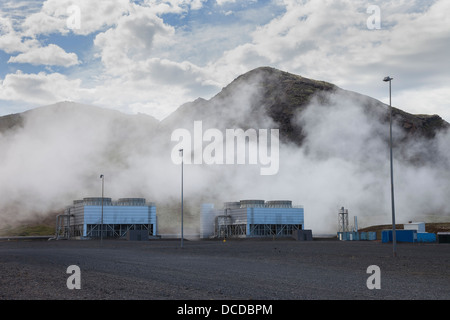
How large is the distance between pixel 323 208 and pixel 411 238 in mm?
88363

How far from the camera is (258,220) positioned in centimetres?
11875

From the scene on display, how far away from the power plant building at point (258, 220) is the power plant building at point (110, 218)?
53.9ft

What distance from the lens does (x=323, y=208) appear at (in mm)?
164250

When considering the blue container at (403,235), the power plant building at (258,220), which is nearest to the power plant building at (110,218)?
the power plant building at (258,220)

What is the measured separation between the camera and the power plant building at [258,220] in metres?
119

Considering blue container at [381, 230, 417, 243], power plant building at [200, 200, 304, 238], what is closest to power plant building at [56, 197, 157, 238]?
power plant building at [200, 200, 304, 238]

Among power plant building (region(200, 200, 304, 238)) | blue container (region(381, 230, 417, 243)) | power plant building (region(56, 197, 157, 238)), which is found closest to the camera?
blue container (region(381, 230, 417, 243))

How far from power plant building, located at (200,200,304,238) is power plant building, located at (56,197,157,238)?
16425mm

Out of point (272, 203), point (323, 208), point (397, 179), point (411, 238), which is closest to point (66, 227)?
point (272, 203)

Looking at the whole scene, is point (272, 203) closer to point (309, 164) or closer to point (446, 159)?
point (309, 164)

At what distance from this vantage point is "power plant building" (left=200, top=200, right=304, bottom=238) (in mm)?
118625

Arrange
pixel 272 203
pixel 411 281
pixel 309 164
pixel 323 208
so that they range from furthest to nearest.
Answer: pixel 309 164 → pixel 323 208 → pixel 272 203 → pixel 411 281

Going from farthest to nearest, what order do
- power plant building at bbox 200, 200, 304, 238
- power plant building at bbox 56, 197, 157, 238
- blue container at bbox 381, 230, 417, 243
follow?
1. power plant building at bbox 56, 197, 157, 238
2. power plant building at bbox 200, 200, 304, 238
3. blue container at bbox 381, 230, 417, 243

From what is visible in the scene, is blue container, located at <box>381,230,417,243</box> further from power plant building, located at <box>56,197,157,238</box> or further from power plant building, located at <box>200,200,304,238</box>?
power plant building, located at <box>56,197,157,238</box>
